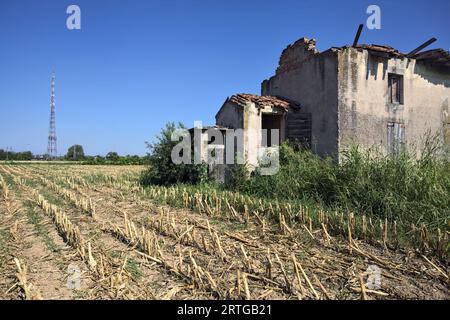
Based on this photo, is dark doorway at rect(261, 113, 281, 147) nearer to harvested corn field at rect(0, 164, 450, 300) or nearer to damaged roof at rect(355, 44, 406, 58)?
damaged roof at rect(355, 44, 406, 58)

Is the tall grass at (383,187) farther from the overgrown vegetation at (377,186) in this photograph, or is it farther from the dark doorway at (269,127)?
the dark doorway at (269,127)

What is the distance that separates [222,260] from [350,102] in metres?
10.5

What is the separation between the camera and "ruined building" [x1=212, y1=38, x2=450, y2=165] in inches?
504

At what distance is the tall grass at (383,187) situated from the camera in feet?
20.4

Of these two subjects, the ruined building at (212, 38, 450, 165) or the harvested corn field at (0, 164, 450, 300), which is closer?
the harvested corn field at (0, 164, 450, 300)

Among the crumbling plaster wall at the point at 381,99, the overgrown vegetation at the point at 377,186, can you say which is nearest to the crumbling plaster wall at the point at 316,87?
the crumbling plaster wall at the point at 381,99

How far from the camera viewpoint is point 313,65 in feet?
45.4

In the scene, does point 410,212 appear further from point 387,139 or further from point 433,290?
point 387,139

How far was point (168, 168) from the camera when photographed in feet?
45.1
